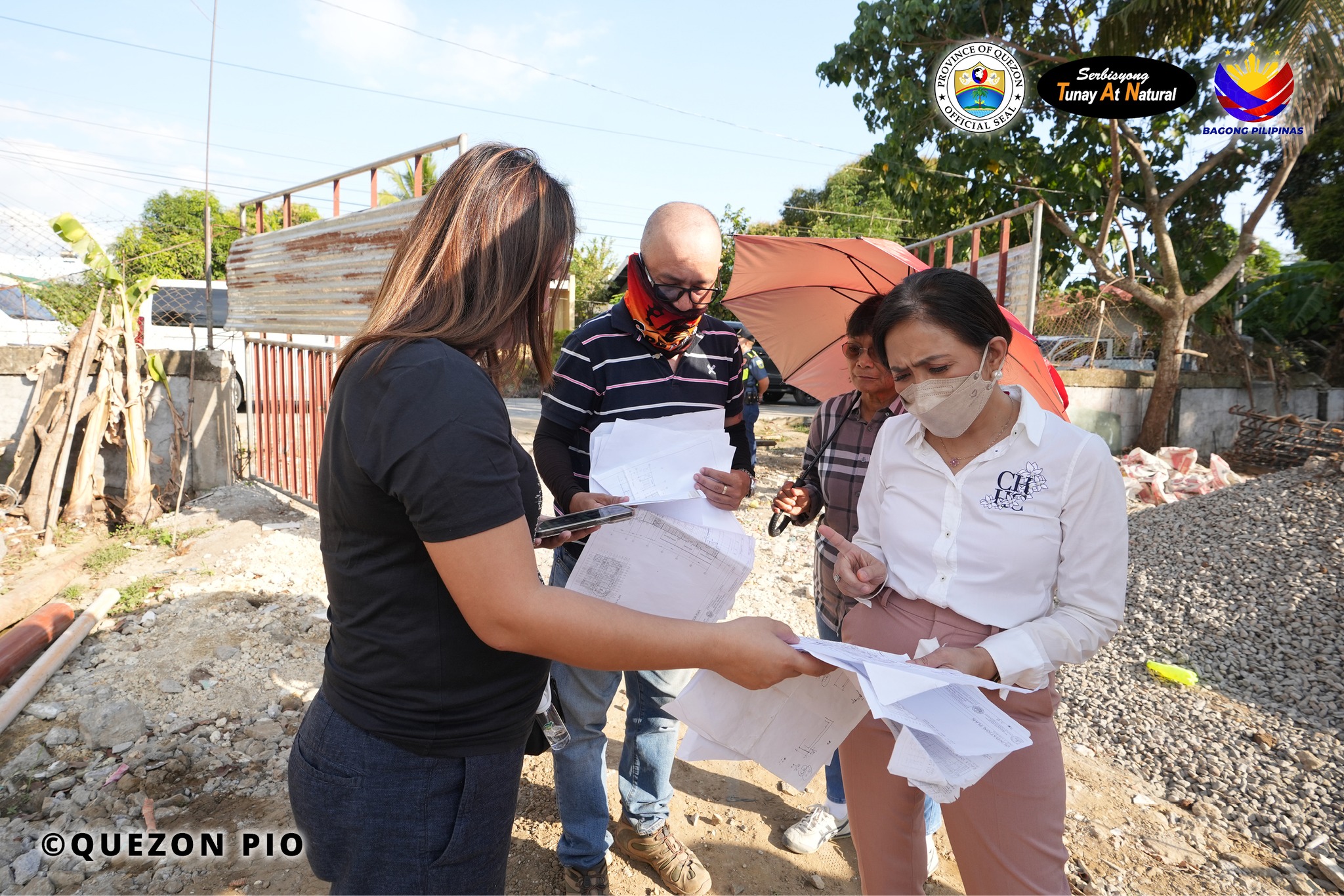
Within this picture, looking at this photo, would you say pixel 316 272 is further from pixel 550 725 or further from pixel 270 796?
pixel 550 725

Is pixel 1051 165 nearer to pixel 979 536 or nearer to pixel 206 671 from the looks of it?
pixel 979 536

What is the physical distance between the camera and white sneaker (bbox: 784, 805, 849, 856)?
276 cm

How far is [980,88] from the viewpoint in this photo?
875 cm

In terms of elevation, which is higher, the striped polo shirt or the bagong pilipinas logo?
the bagong pilipinas logo

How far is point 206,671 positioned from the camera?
3717 millimetres

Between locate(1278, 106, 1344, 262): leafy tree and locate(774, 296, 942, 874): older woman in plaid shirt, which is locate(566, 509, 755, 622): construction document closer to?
locate(774, 296, 942, 874): older woman in plaid shirt

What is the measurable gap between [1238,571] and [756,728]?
17.2 feet

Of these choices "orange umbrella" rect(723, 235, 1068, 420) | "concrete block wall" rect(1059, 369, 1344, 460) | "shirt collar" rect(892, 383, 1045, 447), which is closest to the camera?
"shirt collar" rect(892, 383, 1045, 447)

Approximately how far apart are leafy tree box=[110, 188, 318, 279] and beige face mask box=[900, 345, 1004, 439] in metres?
16.3

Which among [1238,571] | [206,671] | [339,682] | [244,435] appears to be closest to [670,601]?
[339,682]

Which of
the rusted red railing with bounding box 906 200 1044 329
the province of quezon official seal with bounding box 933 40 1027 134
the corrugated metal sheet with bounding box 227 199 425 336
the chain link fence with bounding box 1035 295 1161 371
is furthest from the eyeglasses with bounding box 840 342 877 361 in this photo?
the chain link fence with bounding box 1035 295 1161 371

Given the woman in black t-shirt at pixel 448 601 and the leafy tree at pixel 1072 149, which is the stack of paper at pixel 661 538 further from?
the leafy tree at pixel 1072 149

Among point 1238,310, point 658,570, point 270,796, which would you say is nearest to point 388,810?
point 658,570

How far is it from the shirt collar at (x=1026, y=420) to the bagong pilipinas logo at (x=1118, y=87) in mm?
8458
